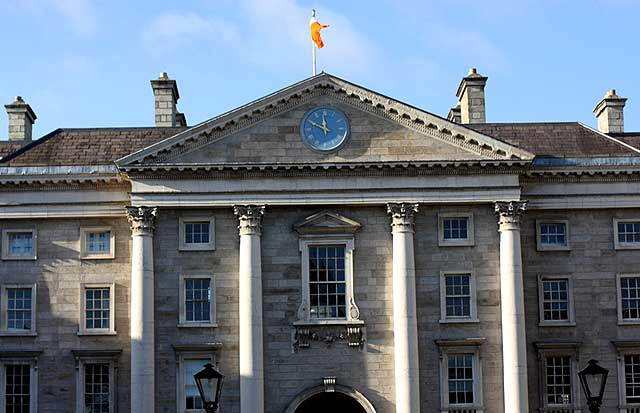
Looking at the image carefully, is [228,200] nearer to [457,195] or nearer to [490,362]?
[457,195]

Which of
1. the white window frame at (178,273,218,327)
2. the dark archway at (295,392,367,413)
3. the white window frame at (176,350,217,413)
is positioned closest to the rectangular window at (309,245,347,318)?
the dark archway at (295,392,367,413)

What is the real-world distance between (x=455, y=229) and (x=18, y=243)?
15697mm

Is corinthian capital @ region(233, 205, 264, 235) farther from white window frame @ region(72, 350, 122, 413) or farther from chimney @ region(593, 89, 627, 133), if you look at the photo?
chimney @ region(593, 89, 627, 133)

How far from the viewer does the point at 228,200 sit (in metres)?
39.7

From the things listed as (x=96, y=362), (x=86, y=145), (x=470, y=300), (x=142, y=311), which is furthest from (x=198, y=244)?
(x=470, y=300)

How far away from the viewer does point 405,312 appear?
38875 mm

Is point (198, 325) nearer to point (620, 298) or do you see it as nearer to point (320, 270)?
point (320, 270)

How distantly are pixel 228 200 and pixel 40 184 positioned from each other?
691cm

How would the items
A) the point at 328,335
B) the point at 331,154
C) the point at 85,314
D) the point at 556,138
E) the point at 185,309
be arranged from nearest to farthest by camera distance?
the point at 328,335 < the point at 185,309 < the point at 331,154 < the point at 85,314 < the point at 556,138

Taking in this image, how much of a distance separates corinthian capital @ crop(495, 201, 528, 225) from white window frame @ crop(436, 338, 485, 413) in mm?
4246

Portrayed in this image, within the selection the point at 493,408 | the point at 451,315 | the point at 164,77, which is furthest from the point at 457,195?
the point at 164,77

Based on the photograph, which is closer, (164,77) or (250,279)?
(250,279)

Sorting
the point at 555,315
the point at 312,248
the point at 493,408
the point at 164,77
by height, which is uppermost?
the point at 164,77

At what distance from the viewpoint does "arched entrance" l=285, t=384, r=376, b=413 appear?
127ft
